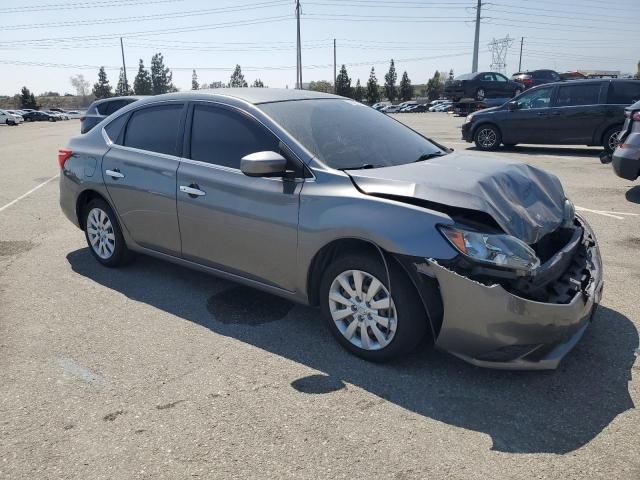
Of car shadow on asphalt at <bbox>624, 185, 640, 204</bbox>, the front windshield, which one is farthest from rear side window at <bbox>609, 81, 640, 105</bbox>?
the front windshield

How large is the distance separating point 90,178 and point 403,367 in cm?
353

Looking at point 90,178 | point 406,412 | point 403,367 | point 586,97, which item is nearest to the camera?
point 406,412

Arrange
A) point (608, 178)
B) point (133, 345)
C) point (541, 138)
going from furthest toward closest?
point (541, 138) < point (608, 178) < point (133, 345)

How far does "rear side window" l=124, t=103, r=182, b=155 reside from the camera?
4.49 m

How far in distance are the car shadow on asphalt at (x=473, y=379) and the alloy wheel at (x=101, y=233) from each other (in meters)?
1.15

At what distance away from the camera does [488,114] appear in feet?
44.9

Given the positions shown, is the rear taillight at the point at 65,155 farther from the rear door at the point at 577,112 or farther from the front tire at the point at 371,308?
the rear door at the point at 577,112

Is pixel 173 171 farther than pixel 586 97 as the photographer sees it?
No

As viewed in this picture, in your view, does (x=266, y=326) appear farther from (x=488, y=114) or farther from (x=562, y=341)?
(x=488, y=114)

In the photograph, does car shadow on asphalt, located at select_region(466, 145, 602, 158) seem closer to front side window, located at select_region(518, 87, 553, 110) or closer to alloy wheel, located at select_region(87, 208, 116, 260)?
front side window, located at select_region(518, 87, 553, 110)

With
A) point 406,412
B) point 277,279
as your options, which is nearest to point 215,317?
point 277,279

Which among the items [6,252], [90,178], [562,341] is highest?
[90,178]

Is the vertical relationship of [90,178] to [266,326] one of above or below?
above

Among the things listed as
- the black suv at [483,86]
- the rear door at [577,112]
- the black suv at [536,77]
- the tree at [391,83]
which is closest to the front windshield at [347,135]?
the rear door at [577,112]
